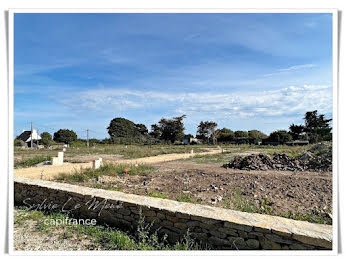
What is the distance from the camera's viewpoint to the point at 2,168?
109 inches

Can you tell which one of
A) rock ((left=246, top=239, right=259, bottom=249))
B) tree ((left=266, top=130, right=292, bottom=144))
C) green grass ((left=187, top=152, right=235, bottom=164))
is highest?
tree ((left=266, top=130, right=292, bottom=144))

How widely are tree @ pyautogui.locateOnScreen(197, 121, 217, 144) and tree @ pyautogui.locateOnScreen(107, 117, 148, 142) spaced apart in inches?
358

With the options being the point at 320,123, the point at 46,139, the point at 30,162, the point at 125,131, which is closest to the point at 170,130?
the point at 125,131

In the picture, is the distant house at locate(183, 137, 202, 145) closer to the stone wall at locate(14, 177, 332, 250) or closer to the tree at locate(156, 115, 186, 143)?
the tree at locate(156, 115, 186, 143)

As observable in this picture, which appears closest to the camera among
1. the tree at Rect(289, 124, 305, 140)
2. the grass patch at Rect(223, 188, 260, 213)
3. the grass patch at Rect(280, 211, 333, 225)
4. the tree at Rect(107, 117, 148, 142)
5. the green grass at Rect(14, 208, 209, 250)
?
the green grass at Rect(14, 208, 209, 250)

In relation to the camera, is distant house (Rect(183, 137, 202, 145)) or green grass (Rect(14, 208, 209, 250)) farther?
distant house (Rect(183, 137, 202, 145))

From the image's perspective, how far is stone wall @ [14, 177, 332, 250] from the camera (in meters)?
2.26

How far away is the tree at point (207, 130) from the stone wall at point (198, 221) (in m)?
25.7

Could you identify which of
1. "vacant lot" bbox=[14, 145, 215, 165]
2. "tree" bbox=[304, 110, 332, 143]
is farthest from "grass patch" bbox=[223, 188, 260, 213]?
"vacant lot" bbox=[14, 145, 215, 165]

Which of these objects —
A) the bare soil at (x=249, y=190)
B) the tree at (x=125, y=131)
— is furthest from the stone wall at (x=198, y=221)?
the tree at (x=125, y=131)

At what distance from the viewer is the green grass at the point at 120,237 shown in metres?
2.69

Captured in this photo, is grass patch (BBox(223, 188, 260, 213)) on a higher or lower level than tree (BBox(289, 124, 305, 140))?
lower
